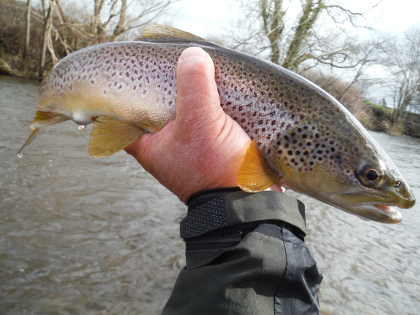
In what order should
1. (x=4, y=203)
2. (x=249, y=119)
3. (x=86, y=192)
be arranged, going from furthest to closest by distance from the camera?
(x=86, y=192)
(x=4, y=203)
(x=249, y=119)

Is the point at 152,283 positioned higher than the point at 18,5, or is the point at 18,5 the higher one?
the point at 18,5

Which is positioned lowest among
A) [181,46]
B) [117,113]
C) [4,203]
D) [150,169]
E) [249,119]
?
[4,203]

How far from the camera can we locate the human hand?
1.41 meters

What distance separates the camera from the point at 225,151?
142 cm

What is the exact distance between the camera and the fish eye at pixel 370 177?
136 centimetres

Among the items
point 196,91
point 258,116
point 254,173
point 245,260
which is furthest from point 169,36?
point 245,260

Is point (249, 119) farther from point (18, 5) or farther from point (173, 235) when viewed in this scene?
point (18, 5)

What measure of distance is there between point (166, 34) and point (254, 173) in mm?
971

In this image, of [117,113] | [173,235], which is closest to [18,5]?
[173,235]

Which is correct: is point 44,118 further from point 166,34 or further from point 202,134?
point 202,134

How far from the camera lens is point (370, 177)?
53.9 inches

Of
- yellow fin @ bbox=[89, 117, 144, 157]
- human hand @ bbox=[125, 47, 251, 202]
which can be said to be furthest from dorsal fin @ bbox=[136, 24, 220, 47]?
yellow fin @ bbox=[89, 117, 144, 157]

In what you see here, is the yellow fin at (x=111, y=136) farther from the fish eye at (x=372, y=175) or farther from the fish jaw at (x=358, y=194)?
the fish eye at (x=372, y=175)

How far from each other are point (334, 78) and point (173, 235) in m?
24.2
